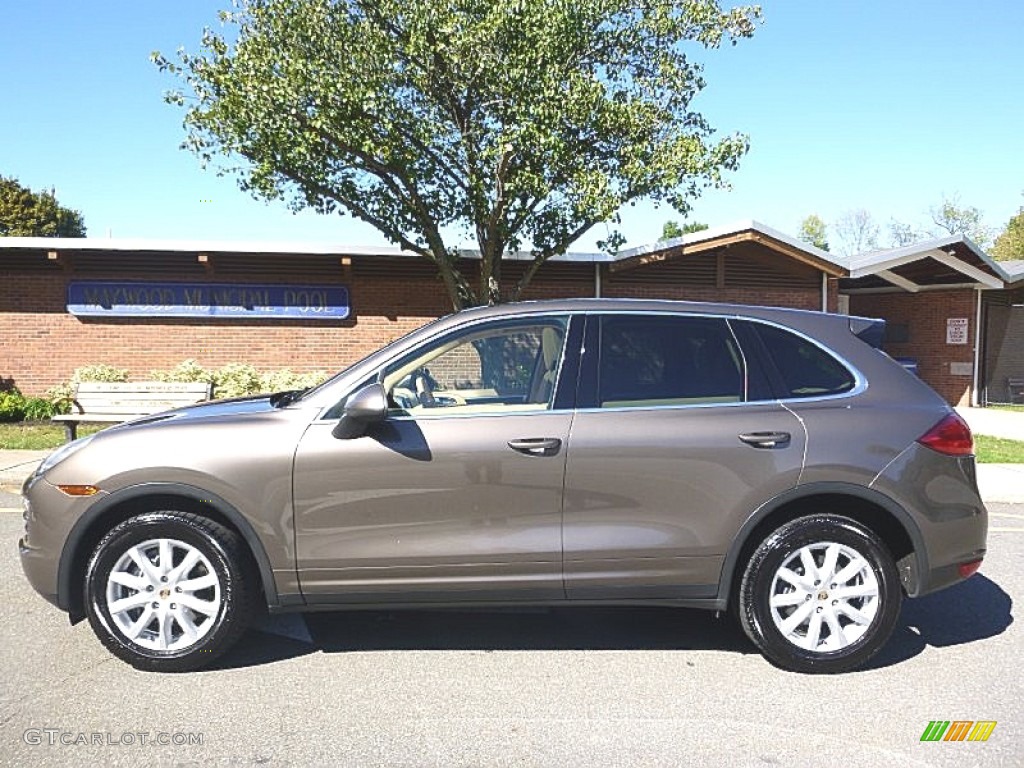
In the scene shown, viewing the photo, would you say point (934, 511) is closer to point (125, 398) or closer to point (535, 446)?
point (535, 446)

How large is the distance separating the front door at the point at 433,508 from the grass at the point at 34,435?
8247mm

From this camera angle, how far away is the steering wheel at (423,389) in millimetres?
3814

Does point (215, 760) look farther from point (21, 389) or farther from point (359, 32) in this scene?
point (21, 389)

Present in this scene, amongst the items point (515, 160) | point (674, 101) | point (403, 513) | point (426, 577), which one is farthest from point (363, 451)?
point (674, 101)

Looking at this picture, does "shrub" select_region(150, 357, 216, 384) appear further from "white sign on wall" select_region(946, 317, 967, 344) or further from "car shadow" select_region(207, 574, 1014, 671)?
"white sign on wall" select_region(946, 317, 967, 344)

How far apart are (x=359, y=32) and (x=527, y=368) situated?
912cm

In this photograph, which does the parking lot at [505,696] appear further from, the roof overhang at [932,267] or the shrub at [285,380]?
the roof overhang at [932,267]

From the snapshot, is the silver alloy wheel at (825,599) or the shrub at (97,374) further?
the shrub at (97,374)

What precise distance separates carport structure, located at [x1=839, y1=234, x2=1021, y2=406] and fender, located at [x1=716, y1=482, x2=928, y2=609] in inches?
520

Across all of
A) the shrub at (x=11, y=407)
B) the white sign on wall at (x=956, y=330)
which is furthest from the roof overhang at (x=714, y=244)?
the shrub at (x=11, y=407)

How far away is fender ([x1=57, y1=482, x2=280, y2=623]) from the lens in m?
3.60

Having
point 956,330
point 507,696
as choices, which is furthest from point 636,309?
point 956,330

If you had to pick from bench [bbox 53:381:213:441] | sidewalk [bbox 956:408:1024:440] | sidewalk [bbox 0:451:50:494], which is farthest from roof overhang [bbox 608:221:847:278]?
sidewalk [bbox 0:451:50:494]

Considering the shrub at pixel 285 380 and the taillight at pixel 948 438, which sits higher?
the taillight at pixel 948 438
